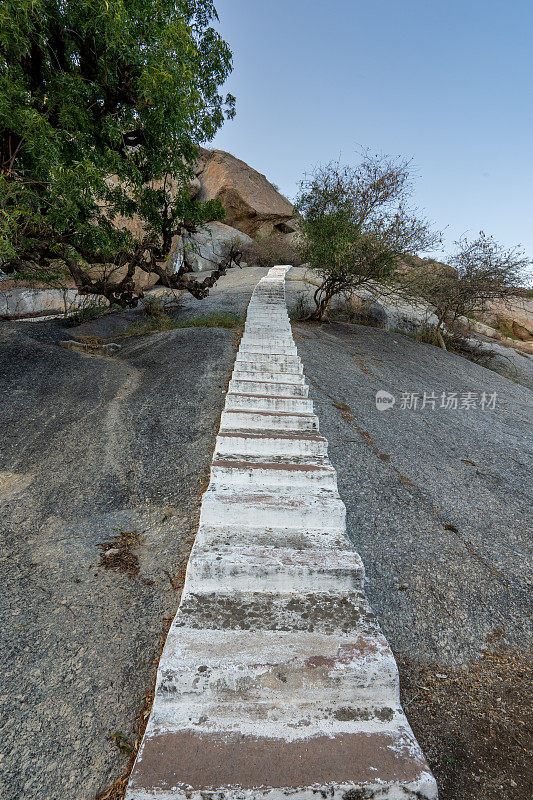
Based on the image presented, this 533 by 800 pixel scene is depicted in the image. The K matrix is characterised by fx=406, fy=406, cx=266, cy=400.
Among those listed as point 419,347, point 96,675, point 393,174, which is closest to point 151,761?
point 96,675

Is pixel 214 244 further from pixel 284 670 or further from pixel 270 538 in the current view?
pixel 284 670

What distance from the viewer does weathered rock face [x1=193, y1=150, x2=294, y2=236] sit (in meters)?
22.4

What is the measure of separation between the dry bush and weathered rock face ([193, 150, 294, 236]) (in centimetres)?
224

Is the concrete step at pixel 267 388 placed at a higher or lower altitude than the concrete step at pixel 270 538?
higher

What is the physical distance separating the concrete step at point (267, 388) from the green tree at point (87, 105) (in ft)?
8.00

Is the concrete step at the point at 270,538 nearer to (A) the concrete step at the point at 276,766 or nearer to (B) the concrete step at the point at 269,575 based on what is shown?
(B) the concrete step at the point at 269,575

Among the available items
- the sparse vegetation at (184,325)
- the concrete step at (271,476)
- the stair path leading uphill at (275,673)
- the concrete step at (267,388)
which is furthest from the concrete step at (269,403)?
the sparse vegetation at (184,325)

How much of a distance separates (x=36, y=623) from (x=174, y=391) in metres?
3.17

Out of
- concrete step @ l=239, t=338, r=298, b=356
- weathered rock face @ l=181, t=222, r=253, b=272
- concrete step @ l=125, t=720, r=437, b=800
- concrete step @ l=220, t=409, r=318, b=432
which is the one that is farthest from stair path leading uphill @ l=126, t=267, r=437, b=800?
weathered rock face @ l=181, t=222, r=253, b=272

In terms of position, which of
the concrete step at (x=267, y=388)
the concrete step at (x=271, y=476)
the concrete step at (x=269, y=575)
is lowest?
the concrete step at (x=269, y=575)

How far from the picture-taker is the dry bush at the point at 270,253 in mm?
19781

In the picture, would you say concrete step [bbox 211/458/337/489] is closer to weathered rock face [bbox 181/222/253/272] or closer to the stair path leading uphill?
the stair path leading uphill

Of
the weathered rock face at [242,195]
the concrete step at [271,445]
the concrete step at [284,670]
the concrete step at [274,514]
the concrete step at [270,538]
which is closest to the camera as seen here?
the concrete step at [284,670]

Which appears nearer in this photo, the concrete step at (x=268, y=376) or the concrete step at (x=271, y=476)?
the concrete step at (x=271, y=476)
